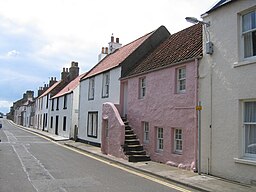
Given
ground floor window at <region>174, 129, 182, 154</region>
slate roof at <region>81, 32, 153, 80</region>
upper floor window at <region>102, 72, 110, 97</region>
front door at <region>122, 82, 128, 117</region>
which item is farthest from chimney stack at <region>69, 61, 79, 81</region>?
ground floor window at <region>174, 129, 182, 154</region>

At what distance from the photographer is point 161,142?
15.1m

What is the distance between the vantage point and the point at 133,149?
16141 millimetres

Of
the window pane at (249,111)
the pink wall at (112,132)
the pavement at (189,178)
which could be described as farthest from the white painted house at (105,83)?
the window pane at (249,111)

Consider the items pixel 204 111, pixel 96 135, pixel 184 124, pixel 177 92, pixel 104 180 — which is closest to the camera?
pixel 104 180

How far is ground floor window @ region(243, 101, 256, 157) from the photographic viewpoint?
9.80 metres

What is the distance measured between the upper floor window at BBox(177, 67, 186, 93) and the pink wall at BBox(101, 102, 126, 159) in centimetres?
406

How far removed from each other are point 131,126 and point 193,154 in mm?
6264

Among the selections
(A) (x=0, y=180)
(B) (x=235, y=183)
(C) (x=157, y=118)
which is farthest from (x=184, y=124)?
(A) (x=0, y=180)

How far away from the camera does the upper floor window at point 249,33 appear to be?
1022cm

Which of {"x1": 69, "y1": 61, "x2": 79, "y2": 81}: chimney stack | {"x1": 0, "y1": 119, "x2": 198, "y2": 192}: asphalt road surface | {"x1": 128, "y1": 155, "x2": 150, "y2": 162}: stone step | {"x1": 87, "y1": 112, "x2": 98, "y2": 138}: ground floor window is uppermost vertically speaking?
{"x1": 69, "y1": 61, "x2": 79, "y2": 81}: chimney stack

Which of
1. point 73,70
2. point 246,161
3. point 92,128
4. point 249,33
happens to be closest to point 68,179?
point 246,161

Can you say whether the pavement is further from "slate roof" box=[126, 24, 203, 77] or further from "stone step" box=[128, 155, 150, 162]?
"slate roof" box=[126, 24, 203, 77]

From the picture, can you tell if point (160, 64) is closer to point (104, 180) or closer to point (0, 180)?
point (104, 180)

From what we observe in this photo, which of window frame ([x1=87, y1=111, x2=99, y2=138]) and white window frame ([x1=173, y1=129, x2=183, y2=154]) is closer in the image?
white window frame ([x1=173, y1=129, x2=183, y2=154])
